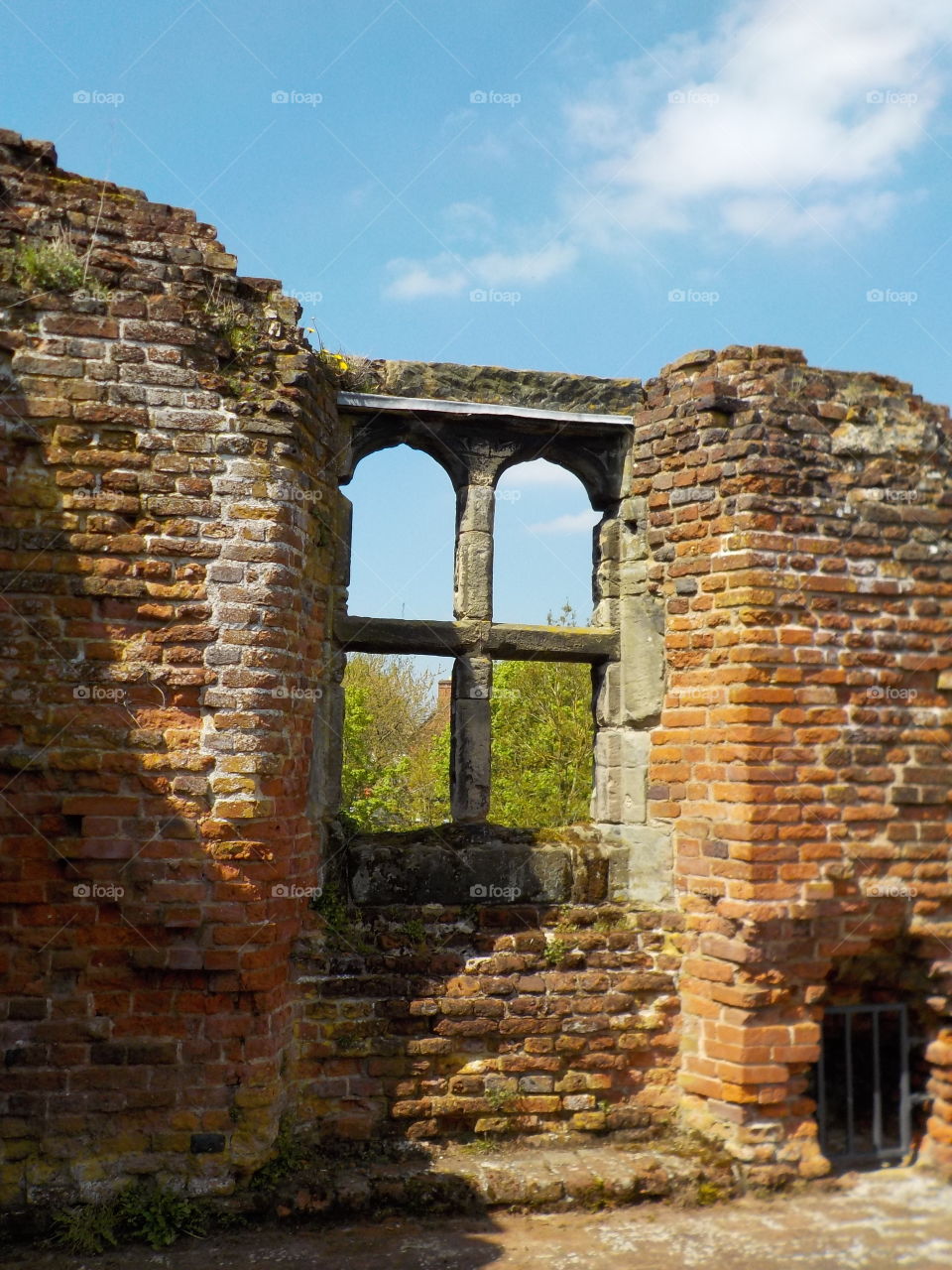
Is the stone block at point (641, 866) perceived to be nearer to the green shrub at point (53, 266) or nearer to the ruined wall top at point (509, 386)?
the ruined wall top at point (509, 386)

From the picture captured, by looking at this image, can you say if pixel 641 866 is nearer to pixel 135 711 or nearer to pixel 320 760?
pixel 320 760

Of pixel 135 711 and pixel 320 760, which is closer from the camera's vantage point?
pixel 135 711

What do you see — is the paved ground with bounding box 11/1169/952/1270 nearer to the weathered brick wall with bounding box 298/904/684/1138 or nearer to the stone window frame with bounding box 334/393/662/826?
the weathered brick wall with bounding box 298/904/684/1138

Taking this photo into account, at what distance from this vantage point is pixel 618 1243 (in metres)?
4.08

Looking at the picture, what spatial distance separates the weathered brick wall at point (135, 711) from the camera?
13.2ft

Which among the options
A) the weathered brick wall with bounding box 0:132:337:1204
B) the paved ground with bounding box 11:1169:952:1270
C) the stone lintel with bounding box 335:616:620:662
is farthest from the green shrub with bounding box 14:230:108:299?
the paved ground with bounding box 11:1169:952:1270

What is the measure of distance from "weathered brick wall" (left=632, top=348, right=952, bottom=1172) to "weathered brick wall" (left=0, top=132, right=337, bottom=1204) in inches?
82.7

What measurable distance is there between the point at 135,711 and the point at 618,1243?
305 cm

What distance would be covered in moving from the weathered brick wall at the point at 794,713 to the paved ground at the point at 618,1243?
1.21 feet

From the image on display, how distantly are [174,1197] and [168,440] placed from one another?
3.21 metres

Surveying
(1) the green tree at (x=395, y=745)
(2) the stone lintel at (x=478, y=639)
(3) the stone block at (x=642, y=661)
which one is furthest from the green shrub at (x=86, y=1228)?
(1) the green tree at (x=395, y=745)

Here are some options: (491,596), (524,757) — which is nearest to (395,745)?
(524,757)

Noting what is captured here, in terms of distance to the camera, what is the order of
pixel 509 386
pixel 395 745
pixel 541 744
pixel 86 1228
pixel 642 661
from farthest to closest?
pixel 395 745 → pixel 541 744 → pixel 509 386 → pixel 642 661 → pixel 86 1228

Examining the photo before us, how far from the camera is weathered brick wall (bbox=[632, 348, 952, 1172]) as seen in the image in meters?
4.66
